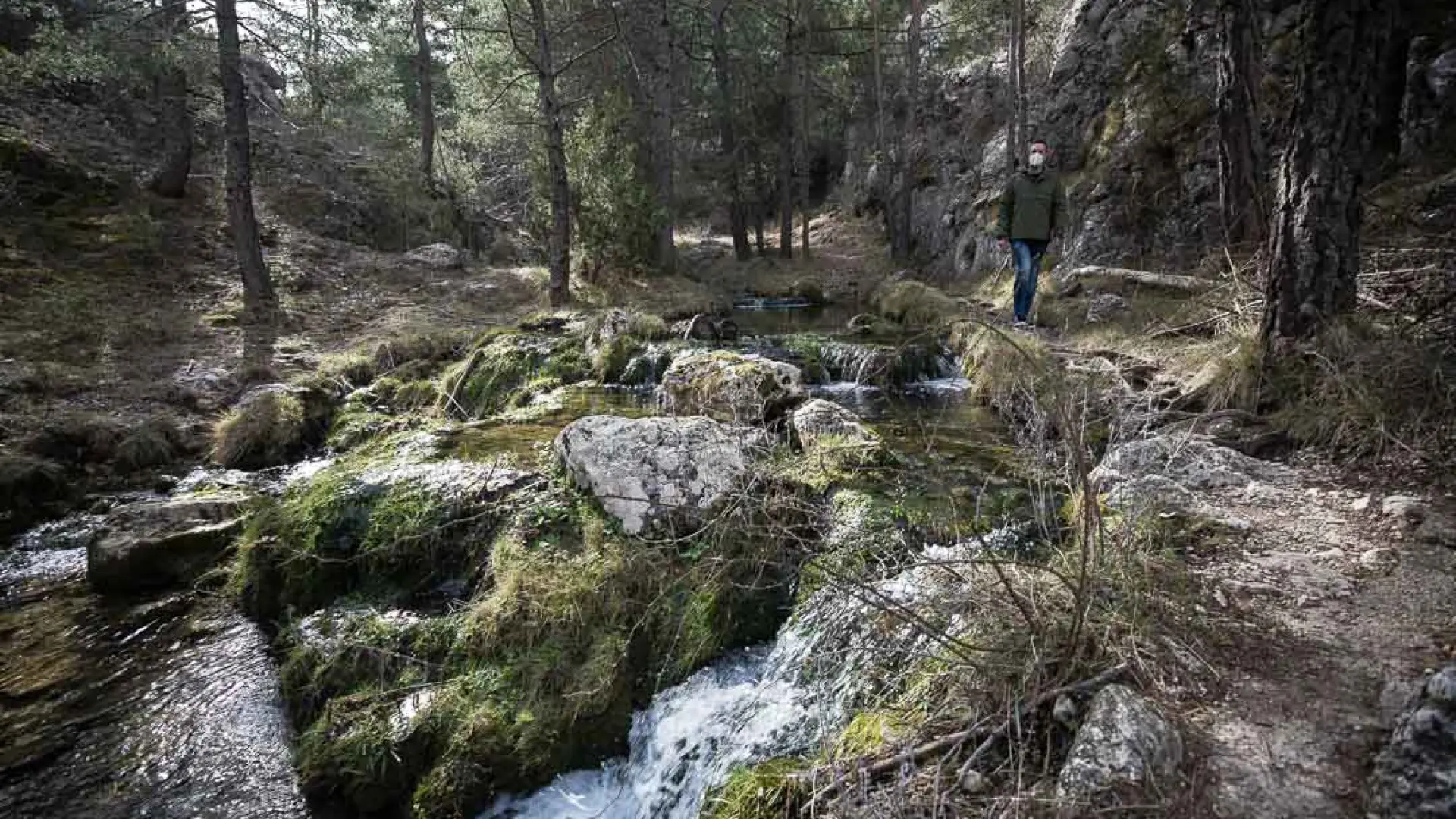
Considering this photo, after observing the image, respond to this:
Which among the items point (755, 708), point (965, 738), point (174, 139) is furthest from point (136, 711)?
point (174, 139)

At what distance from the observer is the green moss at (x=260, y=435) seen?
7.31 metres

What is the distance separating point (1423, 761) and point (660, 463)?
3.50 meters

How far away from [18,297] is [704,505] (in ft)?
37.5

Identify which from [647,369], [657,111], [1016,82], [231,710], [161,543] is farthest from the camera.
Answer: [1016,82]

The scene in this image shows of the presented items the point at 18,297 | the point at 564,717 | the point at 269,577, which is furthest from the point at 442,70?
the point at 564,717

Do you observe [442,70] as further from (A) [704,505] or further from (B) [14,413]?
(A) [704,505]

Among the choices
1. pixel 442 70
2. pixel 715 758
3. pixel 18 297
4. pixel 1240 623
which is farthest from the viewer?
pixel 442 70

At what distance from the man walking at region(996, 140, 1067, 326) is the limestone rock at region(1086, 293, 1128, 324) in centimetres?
82

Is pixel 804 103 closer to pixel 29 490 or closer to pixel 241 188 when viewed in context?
pixel 241 188

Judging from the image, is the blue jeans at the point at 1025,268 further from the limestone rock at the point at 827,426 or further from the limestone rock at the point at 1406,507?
the limestone rock at the point at 1406,507

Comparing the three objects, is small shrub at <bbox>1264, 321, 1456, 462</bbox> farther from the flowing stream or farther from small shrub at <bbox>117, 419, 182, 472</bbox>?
small shrub at <bbox>117, 419, 182, 472</bbox>

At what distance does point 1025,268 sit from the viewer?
344 inches

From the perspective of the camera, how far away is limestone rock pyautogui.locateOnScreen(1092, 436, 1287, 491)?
386 cm

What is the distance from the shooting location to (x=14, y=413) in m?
7.38
